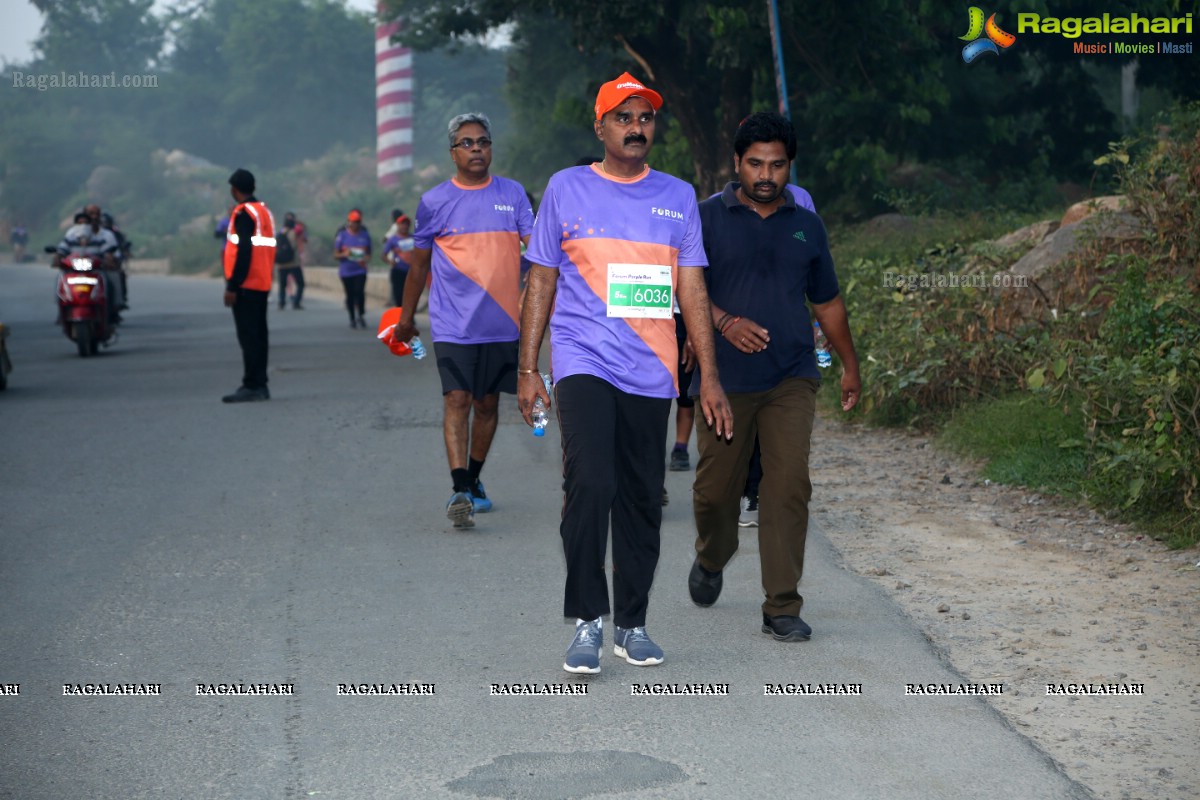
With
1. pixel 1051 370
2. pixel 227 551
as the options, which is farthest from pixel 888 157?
pixel 227 551

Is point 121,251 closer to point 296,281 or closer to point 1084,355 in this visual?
point 296,281

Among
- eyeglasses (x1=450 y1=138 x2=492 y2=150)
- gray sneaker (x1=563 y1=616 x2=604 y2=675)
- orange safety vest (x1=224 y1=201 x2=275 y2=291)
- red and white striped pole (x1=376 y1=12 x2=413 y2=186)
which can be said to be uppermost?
red and white striped pole (x1=376 y1=12 x2=413 y2=186)

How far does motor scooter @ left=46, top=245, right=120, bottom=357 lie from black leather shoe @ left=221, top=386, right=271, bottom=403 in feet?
18.2

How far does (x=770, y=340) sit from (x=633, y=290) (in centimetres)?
75

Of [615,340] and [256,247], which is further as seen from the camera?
[256,247]

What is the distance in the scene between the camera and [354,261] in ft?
82.5

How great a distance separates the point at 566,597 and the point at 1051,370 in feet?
17.1

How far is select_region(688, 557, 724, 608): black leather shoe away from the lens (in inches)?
262

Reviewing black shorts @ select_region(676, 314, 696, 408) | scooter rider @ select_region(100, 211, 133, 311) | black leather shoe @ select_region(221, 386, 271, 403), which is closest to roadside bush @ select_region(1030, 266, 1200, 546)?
black shorts @ select_region(676, 314, 696, 408)

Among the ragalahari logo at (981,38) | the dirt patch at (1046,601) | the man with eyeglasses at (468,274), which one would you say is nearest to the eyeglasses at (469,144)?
the man with eyeglasses at (468,274)

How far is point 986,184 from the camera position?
2420cm

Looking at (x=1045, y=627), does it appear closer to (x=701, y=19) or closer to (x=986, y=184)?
(x=701, y=19)

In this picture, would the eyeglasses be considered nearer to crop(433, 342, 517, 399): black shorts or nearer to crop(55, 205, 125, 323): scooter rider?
crop(433, 342, 517, 399): black shorts

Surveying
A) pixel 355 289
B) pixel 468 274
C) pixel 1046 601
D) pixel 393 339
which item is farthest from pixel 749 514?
pixel 355 289
